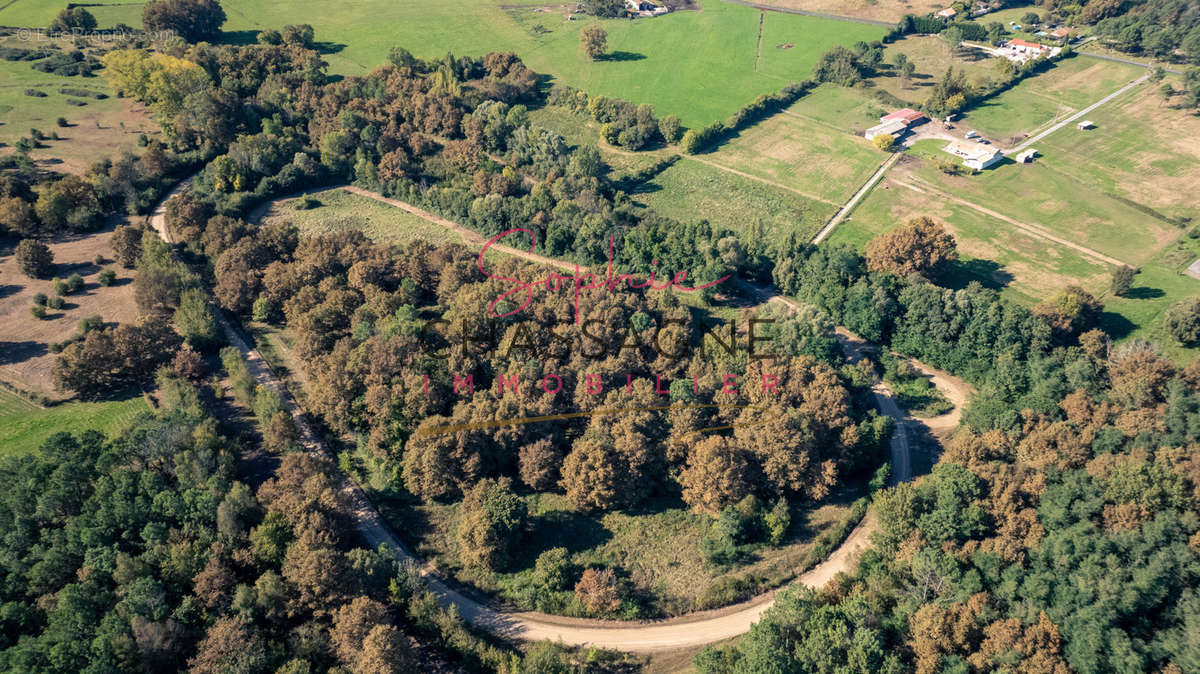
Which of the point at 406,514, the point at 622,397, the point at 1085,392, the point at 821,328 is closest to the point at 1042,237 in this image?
the point at 1085,392

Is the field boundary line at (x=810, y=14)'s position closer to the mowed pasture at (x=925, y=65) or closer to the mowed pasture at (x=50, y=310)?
the mowed pasture at (x=925, y=65)

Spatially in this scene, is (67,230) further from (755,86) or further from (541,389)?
(755,86)

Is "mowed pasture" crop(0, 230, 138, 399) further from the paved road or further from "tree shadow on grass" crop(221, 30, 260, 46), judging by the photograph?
the paved road

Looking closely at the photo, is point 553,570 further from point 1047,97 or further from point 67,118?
point 1047,97

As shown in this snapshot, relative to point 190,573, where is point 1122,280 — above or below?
above

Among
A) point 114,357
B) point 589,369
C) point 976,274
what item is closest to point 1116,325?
point 976,274
